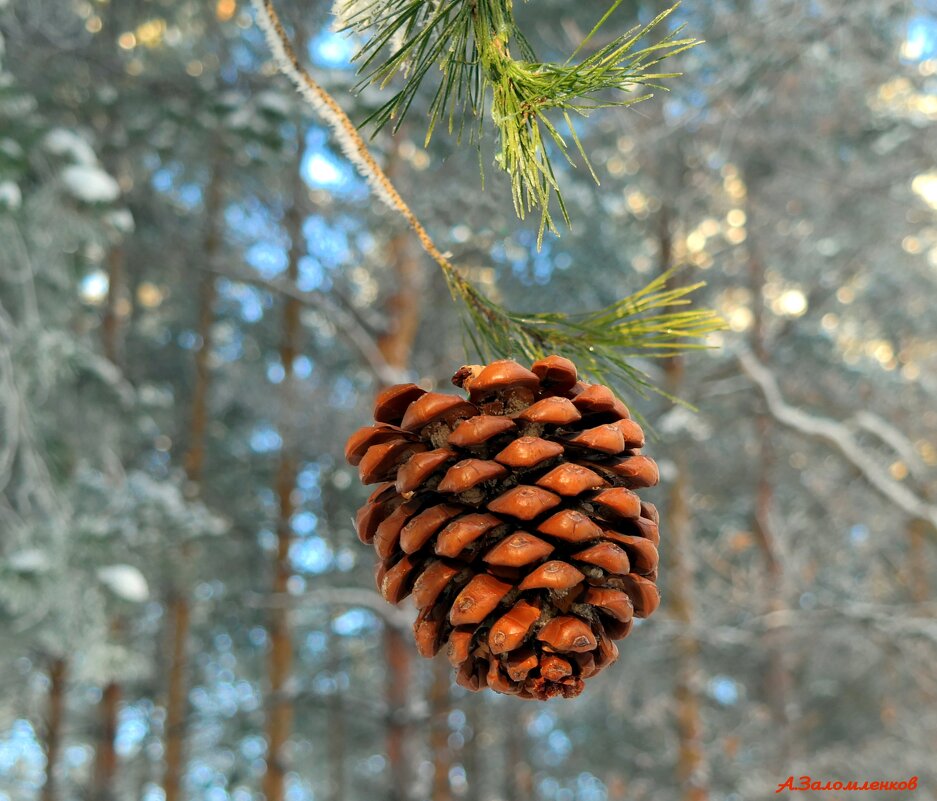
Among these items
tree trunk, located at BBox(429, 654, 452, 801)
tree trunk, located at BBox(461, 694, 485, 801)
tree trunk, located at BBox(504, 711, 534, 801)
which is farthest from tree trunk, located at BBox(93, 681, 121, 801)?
tree trunk, located at BBox(504, 711, 534, 801)

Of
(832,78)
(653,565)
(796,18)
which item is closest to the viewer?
(653,565)

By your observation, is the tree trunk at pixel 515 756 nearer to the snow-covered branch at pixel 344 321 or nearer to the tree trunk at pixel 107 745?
the tree trunk at pixel 107 745

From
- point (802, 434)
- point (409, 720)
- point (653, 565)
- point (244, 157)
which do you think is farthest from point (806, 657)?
point (653, 565)

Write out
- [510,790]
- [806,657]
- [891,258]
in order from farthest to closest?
1. [510,790]
2. [806,657]
3. [891,258]

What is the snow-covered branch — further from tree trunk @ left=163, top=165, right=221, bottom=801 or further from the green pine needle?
the green pine needle

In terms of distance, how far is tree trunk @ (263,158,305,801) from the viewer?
609cm

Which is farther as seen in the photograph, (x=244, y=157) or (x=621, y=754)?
(x=621, y=754)

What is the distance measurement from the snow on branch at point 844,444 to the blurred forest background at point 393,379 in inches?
1.1

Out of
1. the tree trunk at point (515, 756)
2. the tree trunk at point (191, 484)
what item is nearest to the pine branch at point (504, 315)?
the tree trunk at point (191, 484)

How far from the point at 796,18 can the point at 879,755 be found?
20.6 ft

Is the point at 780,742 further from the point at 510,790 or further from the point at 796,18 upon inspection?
the point at 796,18

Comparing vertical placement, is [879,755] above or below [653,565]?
above

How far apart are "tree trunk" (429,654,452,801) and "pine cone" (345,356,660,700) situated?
619 centimetres

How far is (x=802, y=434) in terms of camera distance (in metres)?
4.03
